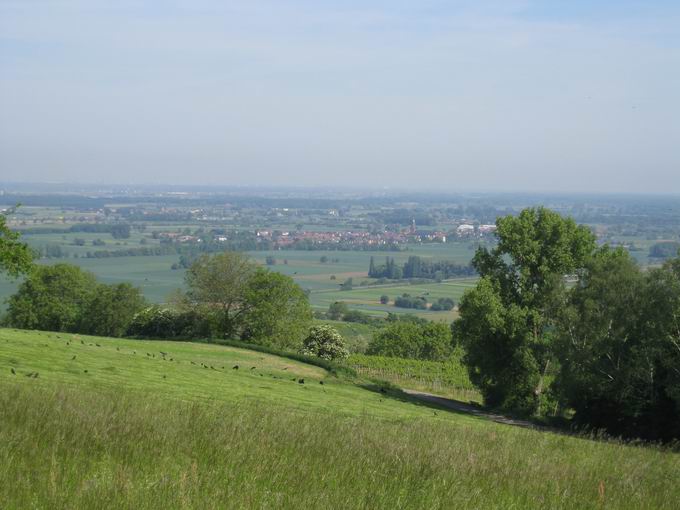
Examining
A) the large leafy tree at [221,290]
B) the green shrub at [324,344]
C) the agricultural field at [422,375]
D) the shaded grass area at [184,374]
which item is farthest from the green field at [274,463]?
the large leafy tree at [221,290]

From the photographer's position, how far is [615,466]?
10.1m

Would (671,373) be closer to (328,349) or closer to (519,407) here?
(519,407)

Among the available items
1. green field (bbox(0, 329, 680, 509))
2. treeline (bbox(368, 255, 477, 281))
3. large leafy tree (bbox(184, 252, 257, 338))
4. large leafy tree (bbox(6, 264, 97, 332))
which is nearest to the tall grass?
green field (bbox(0, 329, 680, 509))

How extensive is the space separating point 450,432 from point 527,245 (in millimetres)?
29213

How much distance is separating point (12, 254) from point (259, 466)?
70.1 feet

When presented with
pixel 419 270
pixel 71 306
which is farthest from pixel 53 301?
pixel 419 270

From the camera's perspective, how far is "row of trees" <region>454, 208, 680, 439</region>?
29.7 metres

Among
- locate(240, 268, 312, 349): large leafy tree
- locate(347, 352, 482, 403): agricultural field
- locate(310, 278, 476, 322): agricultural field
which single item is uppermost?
locate(240, 268, 312, 349): large leafy tree

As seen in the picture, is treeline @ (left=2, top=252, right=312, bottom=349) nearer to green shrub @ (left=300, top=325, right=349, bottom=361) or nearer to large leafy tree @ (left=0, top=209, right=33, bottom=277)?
green shrub @ (left=300, top=325, right=349, bottom=361)

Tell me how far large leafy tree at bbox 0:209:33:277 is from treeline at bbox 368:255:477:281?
5605 inches

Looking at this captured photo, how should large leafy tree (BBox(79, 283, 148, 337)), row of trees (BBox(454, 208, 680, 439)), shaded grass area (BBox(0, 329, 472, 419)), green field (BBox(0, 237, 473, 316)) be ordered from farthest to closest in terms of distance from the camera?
green field (BBox(0, 237, 473, 316)) < large leafy tree (BBox(79, 283, 148, 337)) < row of trees (BBox(454, 208, 680, 439)) < shaded grass area (BBox(0, 329, 472, 419))

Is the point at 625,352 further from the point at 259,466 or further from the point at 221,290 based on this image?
the point at 221,290

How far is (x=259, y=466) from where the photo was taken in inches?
298

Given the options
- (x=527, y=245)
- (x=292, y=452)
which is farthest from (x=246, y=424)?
(x=527, y=245)
